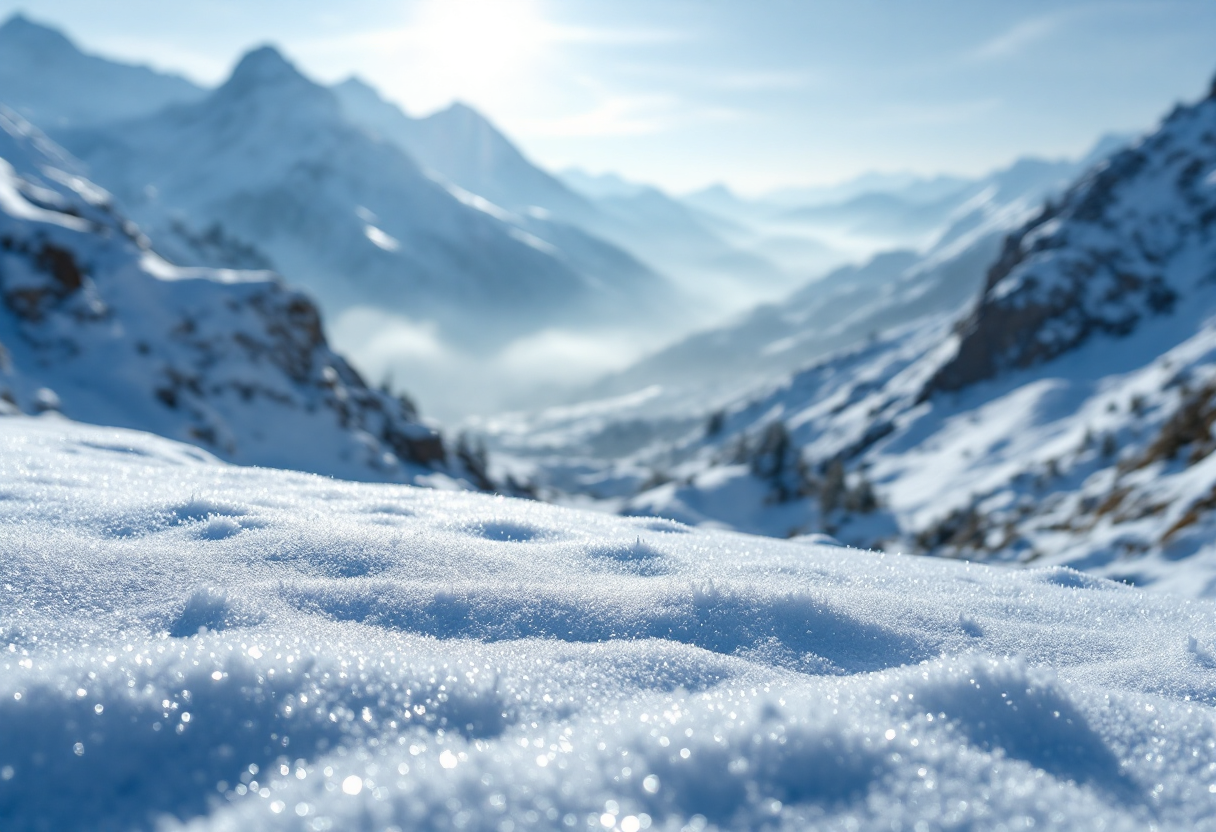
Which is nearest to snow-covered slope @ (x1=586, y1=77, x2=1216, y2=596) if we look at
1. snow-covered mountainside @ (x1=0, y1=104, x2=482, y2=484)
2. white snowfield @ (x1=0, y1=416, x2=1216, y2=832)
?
white snowfield @ (x1=0, y1=416, x2=1216, y2=832)

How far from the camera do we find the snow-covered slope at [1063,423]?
18.6 meters

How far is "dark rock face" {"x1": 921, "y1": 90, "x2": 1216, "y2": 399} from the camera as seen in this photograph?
144 ft

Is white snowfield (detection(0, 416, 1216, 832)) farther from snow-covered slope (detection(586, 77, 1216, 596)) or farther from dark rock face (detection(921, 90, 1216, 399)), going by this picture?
dark rock face (detection(921, 90, 1216, 399))

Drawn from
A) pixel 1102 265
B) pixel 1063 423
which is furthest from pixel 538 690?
pixel 1102 265

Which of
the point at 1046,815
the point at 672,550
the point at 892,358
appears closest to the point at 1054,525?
the point at 672,550

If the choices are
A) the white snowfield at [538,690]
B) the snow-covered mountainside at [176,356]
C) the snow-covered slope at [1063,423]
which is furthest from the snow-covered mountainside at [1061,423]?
the snow-covered mountainside at [176,356]

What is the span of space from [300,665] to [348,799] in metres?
0.64

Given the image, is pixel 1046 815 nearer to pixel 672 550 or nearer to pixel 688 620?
pixel 688 620

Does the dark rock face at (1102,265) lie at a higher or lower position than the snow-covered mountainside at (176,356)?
higher

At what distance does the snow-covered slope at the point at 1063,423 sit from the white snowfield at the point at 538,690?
9667 mm

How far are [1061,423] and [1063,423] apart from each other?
0.13 m

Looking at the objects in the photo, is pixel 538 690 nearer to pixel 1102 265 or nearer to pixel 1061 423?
pixel 1061 423

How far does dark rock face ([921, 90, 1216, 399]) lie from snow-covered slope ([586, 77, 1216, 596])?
13cm

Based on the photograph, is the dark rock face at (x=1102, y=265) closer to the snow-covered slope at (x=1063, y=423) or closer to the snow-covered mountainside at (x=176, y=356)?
the snow-covered slope at (x=1063, y=423)
